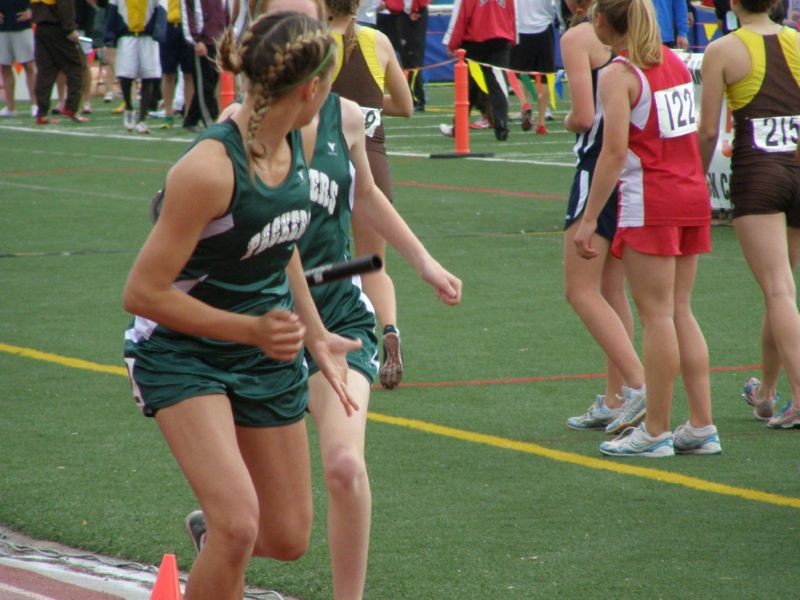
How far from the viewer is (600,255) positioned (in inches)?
263

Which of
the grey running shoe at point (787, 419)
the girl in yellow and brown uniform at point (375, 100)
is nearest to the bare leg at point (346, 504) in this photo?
the girl in yellow and brown uniform at point (375, 100)

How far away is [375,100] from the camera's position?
786 cm

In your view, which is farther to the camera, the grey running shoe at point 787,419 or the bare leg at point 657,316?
the grey running shoe at point 787,419

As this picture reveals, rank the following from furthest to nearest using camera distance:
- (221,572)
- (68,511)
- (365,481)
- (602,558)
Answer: (68,511)
(602,558)
(365,481)
(221,572)

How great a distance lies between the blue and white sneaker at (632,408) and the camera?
6.59 meters

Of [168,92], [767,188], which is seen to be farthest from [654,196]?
[168,92]

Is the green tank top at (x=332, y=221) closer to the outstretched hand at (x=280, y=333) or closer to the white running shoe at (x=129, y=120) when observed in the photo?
the outstretched hand at (x=280, y=333)

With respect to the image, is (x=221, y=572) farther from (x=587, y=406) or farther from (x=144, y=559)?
(x=587, y=406)

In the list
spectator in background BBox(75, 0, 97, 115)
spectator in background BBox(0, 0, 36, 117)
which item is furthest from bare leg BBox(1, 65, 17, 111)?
spectator in background BBox(75, 0, 97, 115)

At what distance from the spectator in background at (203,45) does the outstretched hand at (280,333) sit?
57.2 ft

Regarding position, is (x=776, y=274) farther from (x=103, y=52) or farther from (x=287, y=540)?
(x=103, y=52)

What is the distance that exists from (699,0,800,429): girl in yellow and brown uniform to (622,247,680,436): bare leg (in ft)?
1.76

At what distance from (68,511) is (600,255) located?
2606 millimetres

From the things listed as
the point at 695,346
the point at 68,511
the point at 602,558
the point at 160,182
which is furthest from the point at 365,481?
the point at 160,182
